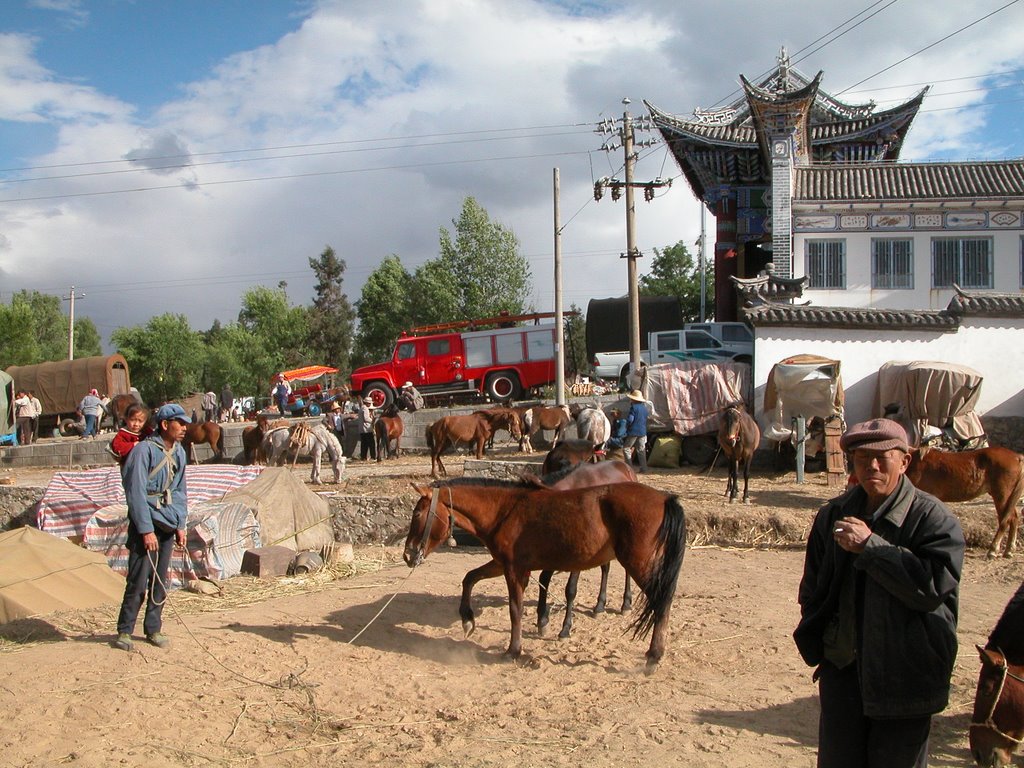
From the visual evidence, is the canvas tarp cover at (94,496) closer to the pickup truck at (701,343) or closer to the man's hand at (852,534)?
the man's hand at (852,534)

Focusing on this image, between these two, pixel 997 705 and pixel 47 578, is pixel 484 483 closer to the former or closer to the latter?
pixel 997 705

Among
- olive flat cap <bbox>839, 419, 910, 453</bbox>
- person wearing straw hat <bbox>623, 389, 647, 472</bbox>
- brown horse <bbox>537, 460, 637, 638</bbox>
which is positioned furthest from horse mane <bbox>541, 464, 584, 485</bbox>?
person wearing straw hat <bbox>623, 389, 647, 472</bbox>

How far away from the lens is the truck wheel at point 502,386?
2727cm

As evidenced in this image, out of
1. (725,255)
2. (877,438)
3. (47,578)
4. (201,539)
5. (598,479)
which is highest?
(725,255)

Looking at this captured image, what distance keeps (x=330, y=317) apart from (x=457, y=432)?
126 ft

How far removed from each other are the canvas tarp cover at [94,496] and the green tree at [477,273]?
1002 inches

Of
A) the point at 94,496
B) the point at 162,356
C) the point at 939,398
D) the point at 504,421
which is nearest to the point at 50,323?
the point at 162,356

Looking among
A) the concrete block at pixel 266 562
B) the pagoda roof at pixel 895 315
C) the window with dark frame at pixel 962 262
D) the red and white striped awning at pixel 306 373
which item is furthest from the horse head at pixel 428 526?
the red and white striped awning at pixel 306 373

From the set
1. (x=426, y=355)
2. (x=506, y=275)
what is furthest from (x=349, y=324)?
(x=426, y=355)

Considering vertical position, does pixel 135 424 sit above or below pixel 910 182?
below

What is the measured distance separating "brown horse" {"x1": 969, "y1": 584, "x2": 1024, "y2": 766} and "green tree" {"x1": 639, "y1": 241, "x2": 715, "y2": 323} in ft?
136

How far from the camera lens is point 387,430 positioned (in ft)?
68.5

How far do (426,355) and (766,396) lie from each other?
1330 cm

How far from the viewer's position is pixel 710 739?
4.73 metres
